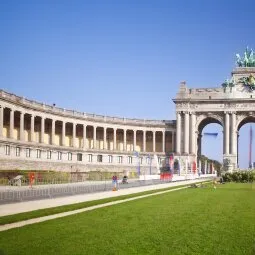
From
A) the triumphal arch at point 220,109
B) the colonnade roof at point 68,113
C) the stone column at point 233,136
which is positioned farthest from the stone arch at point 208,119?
the colonnade roof at point 68,113

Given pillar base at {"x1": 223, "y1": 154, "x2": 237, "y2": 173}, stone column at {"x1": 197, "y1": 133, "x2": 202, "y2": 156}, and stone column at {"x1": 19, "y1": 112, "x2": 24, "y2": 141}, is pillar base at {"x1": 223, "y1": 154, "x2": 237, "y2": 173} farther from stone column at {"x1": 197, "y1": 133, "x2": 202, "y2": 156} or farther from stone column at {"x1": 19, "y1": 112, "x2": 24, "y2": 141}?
stone column at {"x1": 19, "y1": 112, "x2": 24, "y2": 141}

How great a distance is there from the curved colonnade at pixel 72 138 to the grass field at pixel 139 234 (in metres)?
53.9

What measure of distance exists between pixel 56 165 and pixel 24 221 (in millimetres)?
74487

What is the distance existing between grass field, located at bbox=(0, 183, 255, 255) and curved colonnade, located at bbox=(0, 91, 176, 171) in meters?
53.9

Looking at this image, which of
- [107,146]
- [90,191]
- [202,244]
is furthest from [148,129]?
[202,244]

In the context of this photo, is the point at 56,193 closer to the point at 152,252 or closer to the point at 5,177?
the point at 5,177

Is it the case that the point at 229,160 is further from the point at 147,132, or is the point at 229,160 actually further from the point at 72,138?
the point at 72,138

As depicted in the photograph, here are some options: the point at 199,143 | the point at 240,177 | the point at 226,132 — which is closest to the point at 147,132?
the point at 199,143

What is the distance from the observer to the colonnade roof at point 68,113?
81.8 m

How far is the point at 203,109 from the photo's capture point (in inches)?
4675

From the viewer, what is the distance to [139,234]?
1916 centimetres

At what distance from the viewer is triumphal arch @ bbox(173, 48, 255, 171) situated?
116 meters

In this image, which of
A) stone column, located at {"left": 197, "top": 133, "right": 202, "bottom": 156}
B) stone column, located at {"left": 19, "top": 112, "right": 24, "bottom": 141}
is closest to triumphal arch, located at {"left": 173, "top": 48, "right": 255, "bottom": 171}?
stone column, located at {"left": 197, "top": 133, "right": 202, "bottom": 156}

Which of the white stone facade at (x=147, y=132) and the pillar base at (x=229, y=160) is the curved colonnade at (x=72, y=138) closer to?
the white stone facade at (x=147, y=132)
